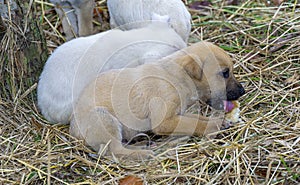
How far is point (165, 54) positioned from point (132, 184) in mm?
1448

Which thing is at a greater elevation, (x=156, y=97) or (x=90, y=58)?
(x=90, y=58)

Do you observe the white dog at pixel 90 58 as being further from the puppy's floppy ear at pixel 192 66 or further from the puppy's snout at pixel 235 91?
the puppy's snout at pixel 235 91

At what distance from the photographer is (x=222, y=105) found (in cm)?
506

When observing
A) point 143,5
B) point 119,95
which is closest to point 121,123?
point 119,95

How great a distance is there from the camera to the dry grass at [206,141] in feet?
14.6

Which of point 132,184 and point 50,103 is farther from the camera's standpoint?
point 50,103

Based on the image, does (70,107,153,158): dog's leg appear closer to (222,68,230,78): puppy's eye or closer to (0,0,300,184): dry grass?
(0,0,300,184): dry grass

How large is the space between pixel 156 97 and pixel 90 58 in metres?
0.85

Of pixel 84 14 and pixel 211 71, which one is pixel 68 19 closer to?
pixel 84 14

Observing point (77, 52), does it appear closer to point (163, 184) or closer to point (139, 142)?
point (139, 142)

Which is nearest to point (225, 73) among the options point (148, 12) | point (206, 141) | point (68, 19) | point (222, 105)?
point (222, 105)

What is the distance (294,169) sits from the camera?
14.2ft

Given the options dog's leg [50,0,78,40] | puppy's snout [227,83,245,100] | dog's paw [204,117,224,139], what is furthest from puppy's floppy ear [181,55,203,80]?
dog's leg [50,0,78,40]

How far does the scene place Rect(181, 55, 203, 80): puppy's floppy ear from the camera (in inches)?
186
